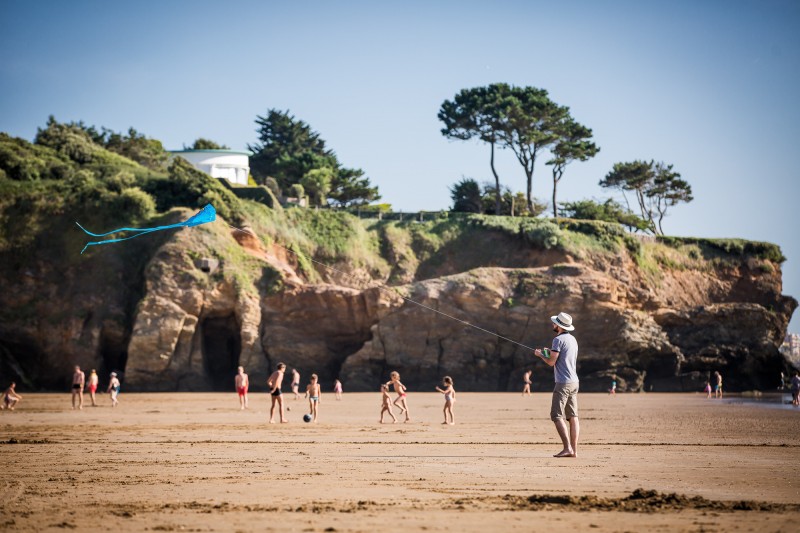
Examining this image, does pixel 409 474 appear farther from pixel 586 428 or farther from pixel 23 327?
pixel 23 327

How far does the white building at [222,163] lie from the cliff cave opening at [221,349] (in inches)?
887

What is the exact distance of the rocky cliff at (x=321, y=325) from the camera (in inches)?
1614

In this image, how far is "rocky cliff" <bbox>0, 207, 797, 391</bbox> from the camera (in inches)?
1614

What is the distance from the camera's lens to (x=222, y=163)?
65500 mm

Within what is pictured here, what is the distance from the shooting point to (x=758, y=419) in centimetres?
2281

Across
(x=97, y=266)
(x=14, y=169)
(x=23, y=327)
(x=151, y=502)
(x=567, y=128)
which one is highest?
(x=567, y=128)

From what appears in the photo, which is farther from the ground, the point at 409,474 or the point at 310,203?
the point at 310,203

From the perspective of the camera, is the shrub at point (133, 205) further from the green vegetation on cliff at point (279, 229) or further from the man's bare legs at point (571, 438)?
the man's bare legs at point (571, 438)

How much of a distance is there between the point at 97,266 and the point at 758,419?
103ft

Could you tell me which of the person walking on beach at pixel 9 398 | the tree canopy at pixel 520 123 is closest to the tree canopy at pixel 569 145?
the tree canopy at pixel 520 123

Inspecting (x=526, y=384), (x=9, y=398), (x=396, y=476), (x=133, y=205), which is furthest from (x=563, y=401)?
(x=133, y=205)

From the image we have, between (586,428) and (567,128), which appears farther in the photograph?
(567,128)

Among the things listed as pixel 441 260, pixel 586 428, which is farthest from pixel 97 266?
pixel 586 428

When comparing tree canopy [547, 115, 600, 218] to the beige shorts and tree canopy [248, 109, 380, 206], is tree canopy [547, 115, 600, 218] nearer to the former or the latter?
tree canopy [248, 109, 380, 206]
